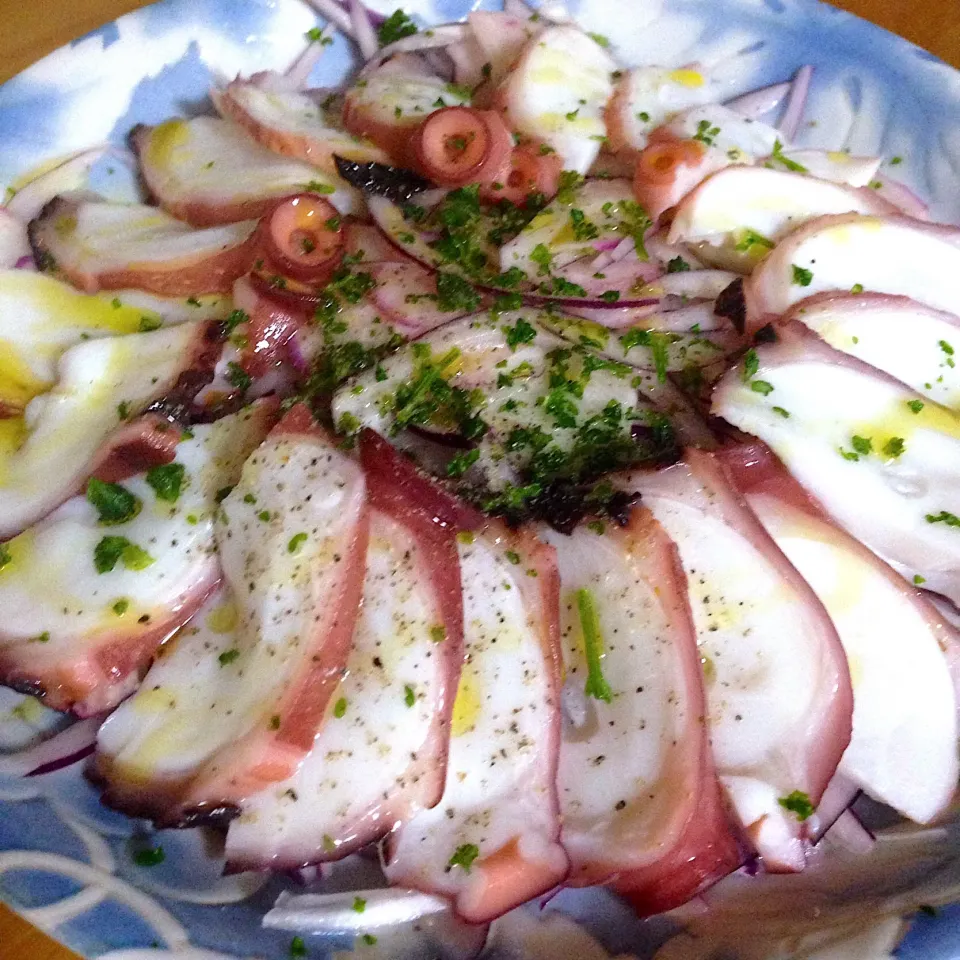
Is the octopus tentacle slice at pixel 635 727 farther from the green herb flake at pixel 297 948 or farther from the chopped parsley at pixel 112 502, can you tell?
the chopped parsley at pixel 112 502

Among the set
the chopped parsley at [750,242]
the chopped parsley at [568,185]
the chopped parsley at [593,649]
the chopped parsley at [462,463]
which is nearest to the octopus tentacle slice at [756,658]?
the chopped parsley at [593,649]

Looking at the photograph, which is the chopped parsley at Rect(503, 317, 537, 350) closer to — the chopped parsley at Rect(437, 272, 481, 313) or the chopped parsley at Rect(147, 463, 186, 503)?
the chopped parsley at Rect(437, 272, 481, 313)

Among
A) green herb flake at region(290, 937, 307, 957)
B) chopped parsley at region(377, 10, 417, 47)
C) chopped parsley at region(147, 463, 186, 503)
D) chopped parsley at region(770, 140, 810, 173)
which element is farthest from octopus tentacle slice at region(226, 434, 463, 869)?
chopped parsley at region(377, 10, 417, 47)

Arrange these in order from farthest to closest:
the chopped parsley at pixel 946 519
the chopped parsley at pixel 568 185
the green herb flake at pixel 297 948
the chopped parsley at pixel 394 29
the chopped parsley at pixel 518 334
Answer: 1. the chopped parsley at pixel 394 29
2. the chopped parsley at pixel 568 185
3. the chopped parsley at pixel 518 334
4. the chopped parsley at pixel 946 519
5. the green herb flake at pixel 297 948

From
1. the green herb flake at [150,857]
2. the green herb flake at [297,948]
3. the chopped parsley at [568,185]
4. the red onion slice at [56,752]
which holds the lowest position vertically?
the green herb flake at [297,948]

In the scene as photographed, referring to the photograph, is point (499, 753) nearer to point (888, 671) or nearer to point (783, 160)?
point (888, 671)

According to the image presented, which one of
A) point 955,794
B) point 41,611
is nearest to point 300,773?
point 41,611

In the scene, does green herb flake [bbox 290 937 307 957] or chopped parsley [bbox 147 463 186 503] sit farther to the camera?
chopped parsley [bbox 147 463 186 503]
